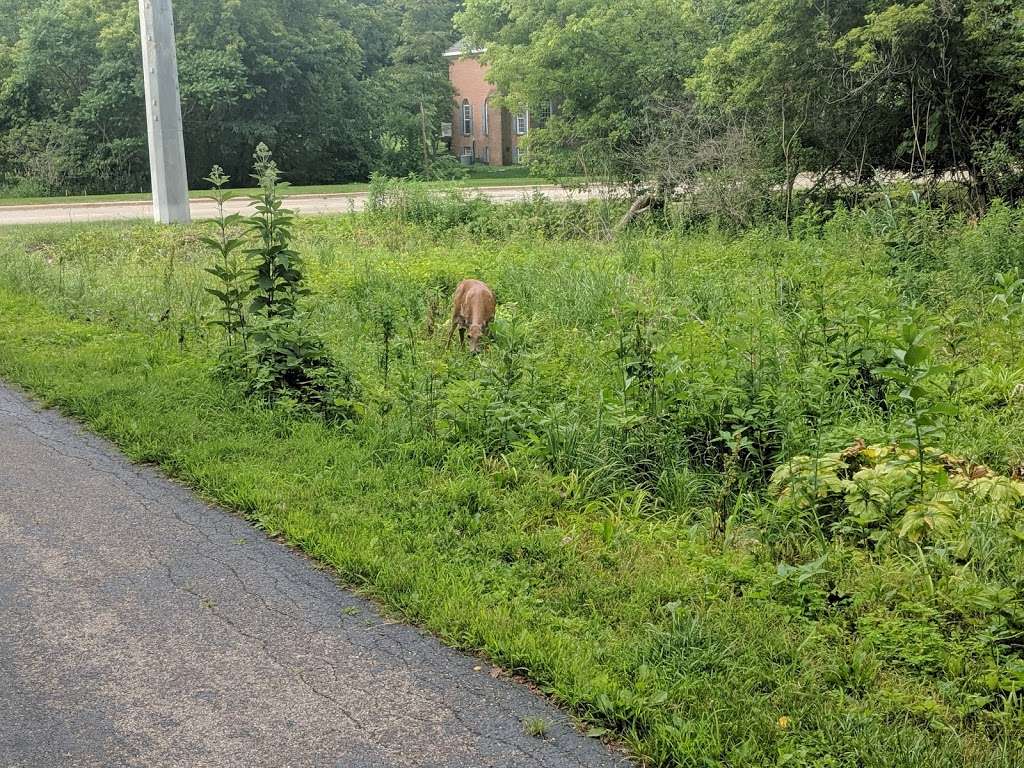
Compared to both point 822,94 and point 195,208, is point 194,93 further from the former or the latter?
point 822,94

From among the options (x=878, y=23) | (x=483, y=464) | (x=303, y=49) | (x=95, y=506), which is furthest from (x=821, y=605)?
(x=303, y=49)

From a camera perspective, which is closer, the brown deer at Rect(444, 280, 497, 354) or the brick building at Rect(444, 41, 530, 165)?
the brown deer at Rect(444, 280, 497, 354)

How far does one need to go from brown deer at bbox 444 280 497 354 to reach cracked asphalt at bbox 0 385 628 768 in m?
3.91

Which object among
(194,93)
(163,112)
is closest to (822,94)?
(163,112)

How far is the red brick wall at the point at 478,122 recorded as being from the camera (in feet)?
208

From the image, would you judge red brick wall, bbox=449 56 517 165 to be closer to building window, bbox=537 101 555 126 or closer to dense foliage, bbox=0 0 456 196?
dense foliage, bbox=0 0 456 196

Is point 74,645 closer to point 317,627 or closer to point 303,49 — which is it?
point 317,627

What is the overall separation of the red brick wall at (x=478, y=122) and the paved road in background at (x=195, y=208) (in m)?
36.2

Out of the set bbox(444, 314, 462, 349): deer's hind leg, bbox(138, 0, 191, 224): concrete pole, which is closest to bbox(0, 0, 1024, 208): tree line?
bbox(138, 0, 191, 224): concrete pole

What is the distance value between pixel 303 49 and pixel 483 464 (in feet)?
127

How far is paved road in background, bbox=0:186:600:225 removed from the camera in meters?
21.0

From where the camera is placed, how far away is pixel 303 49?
1635 inches

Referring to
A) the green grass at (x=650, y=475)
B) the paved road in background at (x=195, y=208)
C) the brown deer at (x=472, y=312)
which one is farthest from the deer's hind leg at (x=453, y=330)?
the paved road in background at (x=195, y=208)

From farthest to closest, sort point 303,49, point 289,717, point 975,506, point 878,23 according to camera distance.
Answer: point 303,49, point 878,23, point 975,506, point 289,717
